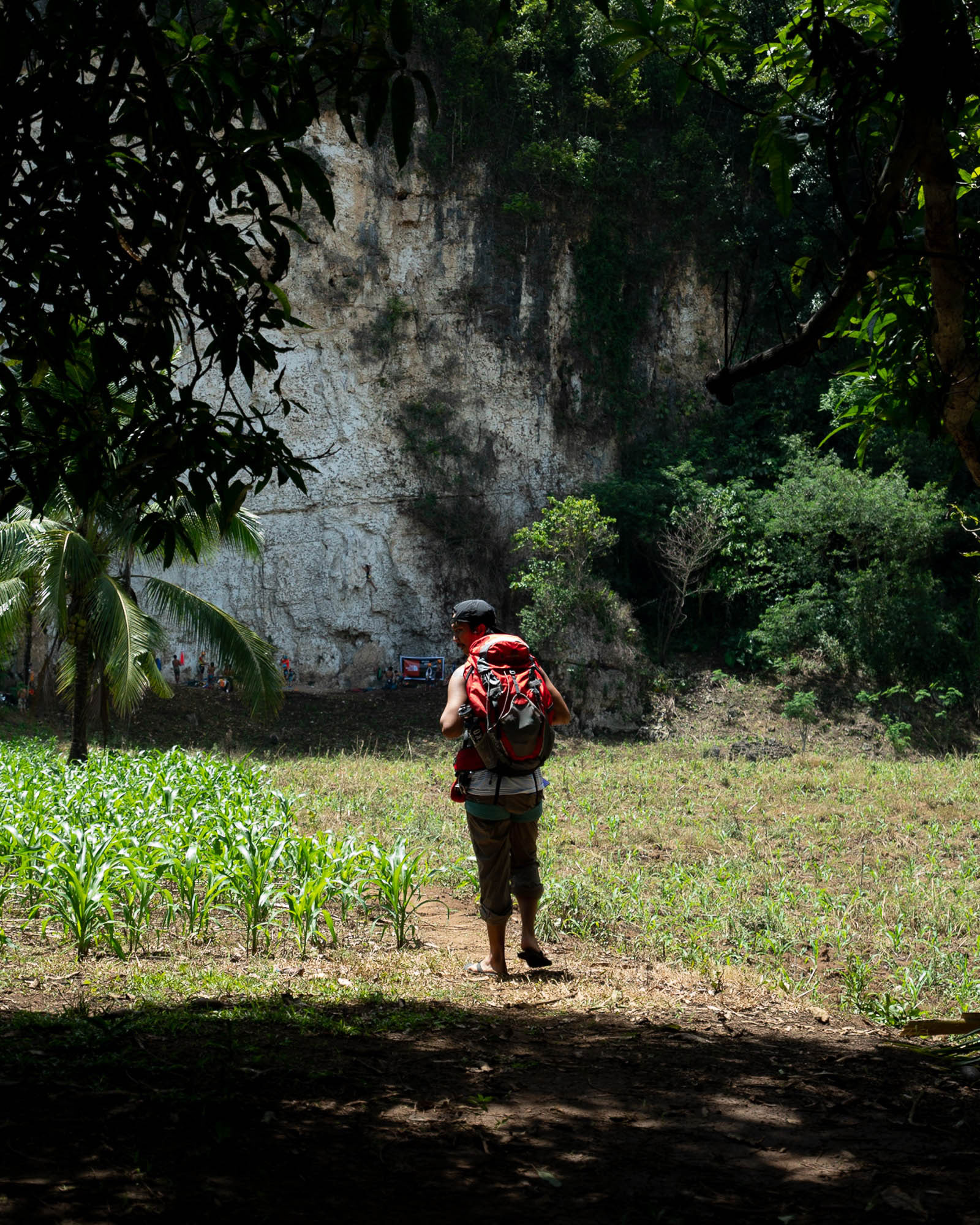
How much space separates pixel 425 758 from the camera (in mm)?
14398

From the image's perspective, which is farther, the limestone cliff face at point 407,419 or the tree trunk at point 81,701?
the limestone cliff face at point 407,419

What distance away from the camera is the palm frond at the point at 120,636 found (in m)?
9.87

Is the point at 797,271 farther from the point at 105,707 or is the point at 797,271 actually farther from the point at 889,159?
the point at 105,707

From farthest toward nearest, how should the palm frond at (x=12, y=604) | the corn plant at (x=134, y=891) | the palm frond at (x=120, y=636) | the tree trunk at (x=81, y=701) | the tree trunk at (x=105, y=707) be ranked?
the tree trunk at (x=105, y=707) → the tree trunk at (x=81, y=701) → the palm frond at (x=12, y=604) → the palm frond at (x=120, y=636) → the corn plant at (x=134, y=891)

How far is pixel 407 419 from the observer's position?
2048cm

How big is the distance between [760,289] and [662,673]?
8050 mm

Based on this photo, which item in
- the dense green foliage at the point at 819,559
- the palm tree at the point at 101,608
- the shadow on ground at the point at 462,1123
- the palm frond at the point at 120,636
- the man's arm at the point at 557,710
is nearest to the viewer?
the shadow on ground at the point at 462,1123

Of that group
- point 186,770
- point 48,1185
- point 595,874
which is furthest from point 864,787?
point 48,1185

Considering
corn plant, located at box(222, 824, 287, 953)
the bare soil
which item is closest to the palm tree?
corn plant, located at box(222, 824, 287, 953)

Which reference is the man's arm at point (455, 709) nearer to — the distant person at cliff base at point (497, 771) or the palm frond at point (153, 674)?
the distant person at cliff base at point (497, 771)

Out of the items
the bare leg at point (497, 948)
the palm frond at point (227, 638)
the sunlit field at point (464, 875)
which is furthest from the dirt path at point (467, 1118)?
the palm frond at point (227, 638)

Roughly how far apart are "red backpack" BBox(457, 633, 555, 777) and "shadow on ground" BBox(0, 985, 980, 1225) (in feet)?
3.73

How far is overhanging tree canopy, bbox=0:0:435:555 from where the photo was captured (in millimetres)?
2621

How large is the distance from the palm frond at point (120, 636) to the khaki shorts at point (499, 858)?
630cm
